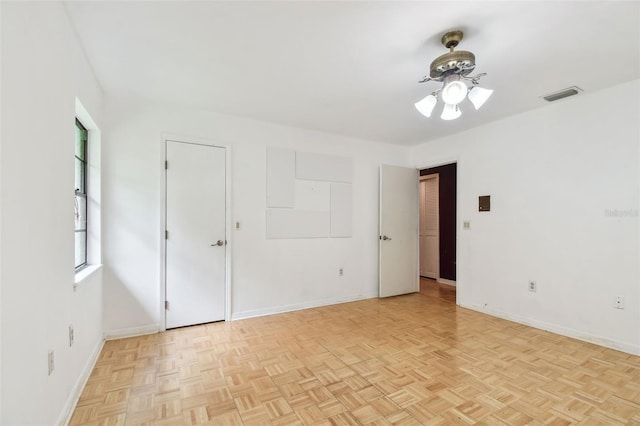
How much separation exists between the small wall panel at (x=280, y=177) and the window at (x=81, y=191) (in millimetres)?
1873

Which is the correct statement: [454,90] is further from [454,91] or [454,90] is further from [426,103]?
[426,103]

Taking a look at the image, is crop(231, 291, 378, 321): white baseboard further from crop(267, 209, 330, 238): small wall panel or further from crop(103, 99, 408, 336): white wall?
crop(267, 209, 330, 238): small wall panel

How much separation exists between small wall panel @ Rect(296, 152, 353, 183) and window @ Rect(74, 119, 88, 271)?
90.4 inches

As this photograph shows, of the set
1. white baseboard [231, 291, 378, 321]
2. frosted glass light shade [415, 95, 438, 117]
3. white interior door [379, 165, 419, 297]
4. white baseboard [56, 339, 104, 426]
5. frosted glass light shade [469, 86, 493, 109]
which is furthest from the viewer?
white interior door [379, 165, 419, 297]

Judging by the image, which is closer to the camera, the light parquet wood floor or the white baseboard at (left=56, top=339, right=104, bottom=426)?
the white baseboard at (left=56, top=339, right=104, bottom=426)

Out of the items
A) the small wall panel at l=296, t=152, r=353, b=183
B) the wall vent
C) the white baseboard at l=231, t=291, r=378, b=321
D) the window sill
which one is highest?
the wall vent

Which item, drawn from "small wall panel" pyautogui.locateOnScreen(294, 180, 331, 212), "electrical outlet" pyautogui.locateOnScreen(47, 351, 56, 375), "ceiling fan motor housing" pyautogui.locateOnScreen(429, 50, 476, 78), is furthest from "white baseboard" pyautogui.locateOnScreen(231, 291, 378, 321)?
"ceiling fan motor housing" pyautogui.locateOnScreen(429, 50, 476, 78)

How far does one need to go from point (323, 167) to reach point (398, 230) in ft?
5.35

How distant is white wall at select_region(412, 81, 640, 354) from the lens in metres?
2.71

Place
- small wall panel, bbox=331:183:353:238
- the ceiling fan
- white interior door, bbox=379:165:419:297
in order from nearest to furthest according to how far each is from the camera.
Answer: the ceiling fan
small wall panel, bbox=331:183:353:238
white interior door, bbox=379:165:419:297

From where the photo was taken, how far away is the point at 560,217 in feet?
10.3

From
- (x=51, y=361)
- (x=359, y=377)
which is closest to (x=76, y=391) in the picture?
(x=51, y=361)

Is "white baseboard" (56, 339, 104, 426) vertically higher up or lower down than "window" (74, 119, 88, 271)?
lower down

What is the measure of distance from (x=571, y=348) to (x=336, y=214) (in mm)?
2931
